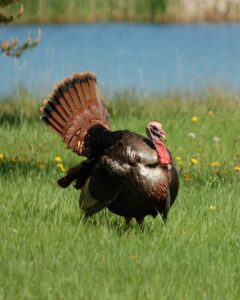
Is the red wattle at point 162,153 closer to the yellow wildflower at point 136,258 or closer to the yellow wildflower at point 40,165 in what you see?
the yellow wildflower at point 136,258

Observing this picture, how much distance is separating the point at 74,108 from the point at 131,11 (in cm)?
2041

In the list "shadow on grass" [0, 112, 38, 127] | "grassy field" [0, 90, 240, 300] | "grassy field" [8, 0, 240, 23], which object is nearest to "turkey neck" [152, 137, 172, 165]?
"grassy field" [0, 90, 240, 300]

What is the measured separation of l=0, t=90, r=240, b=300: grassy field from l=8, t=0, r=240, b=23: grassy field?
1613 centimetres

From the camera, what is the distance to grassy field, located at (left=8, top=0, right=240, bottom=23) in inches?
1031

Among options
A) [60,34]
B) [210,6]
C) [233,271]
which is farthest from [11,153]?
[210,6]

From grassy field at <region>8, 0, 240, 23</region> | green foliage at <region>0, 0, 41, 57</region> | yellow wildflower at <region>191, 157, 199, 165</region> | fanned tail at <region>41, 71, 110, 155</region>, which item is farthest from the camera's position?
grassy field at <region>8, 0, 240, 23</region>

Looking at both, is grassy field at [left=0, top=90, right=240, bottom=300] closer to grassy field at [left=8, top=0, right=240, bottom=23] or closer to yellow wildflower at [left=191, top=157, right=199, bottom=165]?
yellow wildflower at [left=191, top=157, right=199, bottom=165]

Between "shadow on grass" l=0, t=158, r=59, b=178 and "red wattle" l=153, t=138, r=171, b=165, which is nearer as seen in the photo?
"red wattle" l=153, t=138, r=171, b=165

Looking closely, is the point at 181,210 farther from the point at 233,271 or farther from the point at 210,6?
Answer: the point at 210,6

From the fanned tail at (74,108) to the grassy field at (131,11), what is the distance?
62.1ft

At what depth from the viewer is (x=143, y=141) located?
6.57 meters

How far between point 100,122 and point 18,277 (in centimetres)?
198

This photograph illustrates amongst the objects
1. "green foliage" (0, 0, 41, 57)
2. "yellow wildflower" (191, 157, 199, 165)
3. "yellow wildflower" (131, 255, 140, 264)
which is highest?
"yellow wildflower" (131, 255, 140, 264)

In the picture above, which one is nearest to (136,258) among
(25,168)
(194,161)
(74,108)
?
(74,108)
